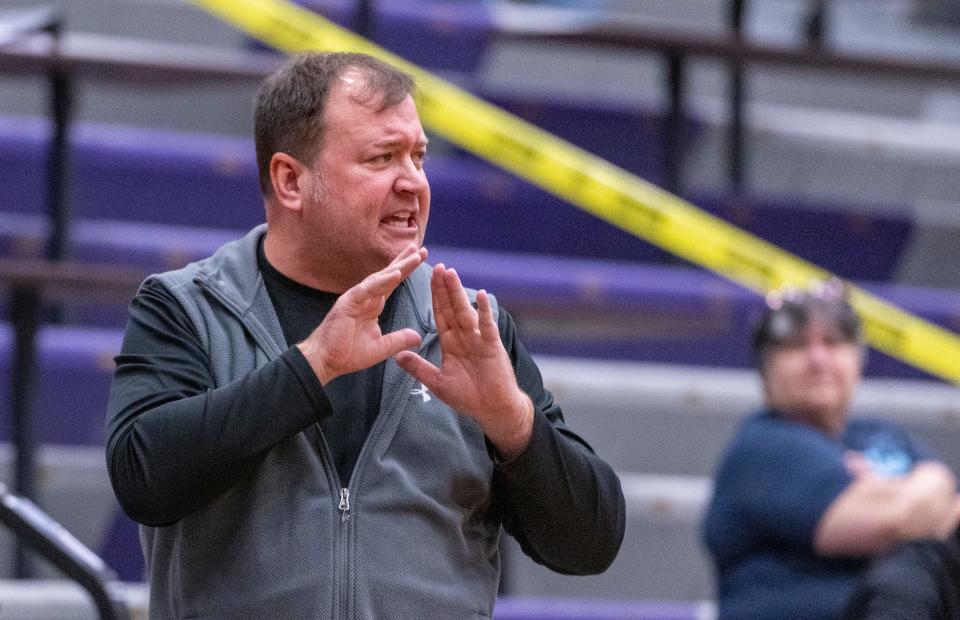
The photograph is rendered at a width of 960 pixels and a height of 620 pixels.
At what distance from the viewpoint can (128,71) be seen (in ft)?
11.7

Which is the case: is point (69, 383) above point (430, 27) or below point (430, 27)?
below

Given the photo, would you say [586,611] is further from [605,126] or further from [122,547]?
[605,126]

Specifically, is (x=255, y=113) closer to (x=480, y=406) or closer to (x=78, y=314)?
(x=480, y=406)

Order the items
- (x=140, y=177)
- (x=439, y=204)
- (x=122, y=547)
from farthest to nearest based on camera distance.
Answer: (x=439, y=204), (x=140, y=177), (x=122, y=547)

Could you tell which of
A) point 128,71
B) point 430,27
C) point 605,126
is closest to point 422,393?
point 128,71

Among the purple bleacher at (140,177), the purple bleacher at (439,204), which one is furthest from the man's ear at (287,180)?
the purple bleacher at (140,177)

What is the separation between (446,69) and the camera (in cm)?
486

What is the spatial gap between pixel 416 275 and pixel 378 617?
0.36 m

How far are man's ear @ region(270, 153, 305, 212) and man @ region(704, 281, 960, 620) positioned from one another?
1412 millimetres

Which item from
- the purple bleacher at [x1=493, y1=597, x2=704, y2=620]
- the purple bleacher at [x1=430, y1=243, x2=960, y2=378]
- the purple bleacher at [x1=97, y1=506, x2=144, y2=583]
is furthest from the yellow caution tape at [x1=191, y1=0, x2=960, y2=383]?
the purple bleacher at [x1=97, y1=506, x2=144, y2=583]

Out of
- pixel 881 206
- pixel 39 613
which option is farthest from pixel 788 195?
pixel 39 613

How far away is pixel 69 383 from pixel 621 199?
1507 mm

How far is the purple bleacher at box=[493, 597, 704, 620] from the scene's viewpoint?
3057 mm

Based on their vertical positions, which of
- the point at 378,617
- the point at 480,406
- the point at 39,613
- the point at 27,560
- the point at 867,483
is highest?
the point at 480,406
